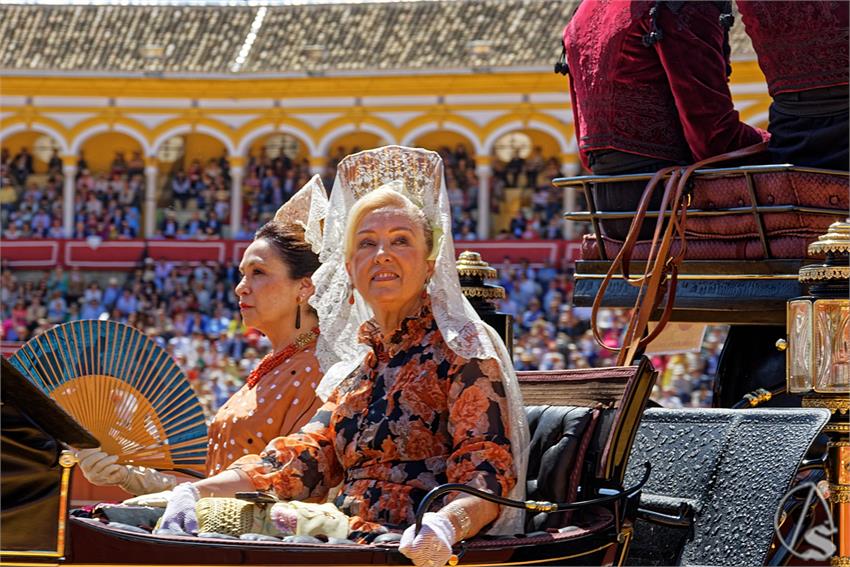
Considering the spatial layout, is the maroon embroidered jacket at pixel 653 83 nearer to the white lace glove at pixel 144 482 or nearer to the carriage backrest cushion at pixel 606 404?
the carriage backrest cushion at pixel 606 404

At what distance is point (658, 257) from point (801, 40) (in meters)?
0.94

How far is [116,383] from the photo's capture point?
4.89 meters

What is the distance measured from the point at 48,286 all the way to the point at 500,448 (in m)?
21.7

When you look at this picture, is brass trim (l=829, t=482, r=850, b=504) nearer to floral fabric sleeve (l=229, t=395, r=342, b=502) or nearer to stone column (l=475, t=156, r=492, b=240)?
floral fabric sleeve (l=229, t=395, r=342, b=502)

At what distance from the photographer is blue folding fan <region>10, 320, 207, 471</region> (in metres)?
4.81

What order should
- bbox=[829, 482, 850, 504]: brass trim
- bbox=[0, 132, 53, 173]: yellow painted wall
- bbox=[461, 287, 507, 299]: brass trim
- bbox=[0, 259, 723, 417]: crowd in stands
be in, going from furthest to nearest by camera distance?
bbox=[0, 132, 53, 173]: yellow painted wall → bbox=[0, 259, 723, 417]: crowd in stands → bbox=[461, 287, 507, 299]: brass trim → bbox=[829, 482, 850, 504]: brass trim

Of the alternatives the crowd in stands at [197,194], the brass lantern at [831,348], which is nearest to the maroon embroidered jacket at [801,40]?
the brass lantern at [831,348]

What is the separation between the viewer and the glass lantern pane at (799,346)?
15.0 feet

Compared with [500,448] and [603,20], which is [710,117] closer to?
[603,20]

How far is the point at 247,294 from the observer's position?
466 centimetres

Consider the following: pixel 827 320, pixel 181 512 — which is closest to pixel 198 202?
pixel 827 320

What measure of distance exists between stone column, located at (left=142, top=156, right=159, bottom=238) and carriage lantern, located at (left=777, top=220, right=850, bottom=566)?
2300 cm

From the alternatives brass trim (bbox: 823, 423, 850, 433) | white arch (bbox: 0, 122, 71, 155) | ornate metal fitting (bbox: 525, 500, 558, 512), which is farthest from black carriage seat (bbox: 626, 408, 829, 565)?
white arch (bbox: 0, 122, 71, 155)

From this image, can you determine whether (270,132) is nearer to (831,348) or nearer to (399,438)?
(831,348)
